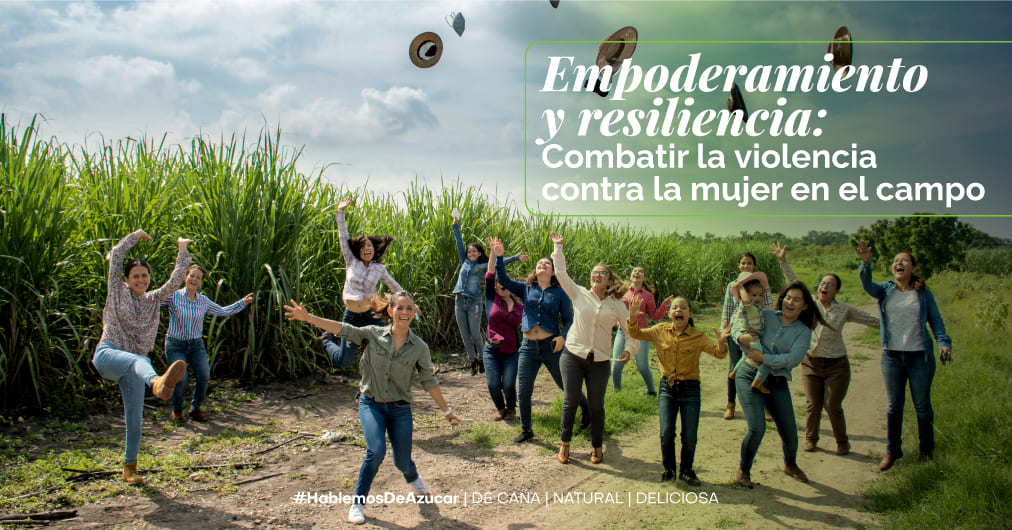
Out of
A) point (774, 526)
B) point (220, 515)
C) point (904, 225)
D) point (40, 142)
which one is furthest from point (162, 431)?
point (904, 225)

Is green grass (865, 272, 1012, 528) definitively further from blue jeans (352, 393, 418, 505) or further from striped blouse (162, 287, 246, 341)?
striped blouse (162, 287, 246, 341)

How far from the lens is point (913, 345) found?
5.27 metres

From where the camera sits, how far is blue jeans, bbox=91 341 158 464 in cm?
434

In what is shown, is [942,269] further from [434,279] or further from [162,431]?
[162,431]

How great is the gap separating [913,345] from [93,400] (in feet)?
27.3

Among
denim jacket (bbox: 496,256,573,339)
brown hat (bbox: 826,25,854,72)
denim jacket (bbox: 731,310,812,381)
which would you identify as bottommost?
denim jacket (bbox: 731,310,812,381)

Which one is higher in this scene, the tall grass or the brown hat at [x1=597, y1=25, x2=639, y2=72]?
the brown hat at [x1=597, y1=25, x2=639, y2=72]

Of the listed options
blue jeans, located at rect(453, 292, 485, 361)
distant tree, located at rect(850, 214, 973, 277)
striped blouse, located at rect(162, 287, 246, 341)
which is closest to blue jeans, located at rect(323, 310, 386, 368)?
striped blouse, located at rect(162, 287, 246, 341)

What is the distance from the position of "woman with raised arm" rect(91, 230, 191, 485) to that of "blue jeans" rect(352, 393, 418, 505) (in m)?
1.54

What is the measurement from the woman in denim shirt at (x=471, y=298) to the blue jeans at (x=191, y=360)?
3576mm

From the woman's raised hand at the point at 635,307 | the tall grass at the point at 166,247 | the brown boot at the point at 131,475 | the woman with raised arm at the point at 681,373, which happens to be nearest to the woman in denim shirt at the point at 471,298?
the tall grass at the point at 166,247

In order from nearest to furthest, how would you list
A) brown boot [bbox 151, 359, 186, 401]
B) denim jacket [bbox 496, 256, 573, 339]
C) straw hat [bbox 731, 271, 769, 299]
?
brown boot [bbox 151, 359, 186, 401] < straw hat [bbox 731, 271, 769, 299] < denim jacket [bbox 496, 256, 573, 339]

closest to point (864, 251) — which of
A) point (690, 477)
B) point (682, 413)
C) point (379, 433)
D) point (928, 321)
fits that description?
point (928, 321)

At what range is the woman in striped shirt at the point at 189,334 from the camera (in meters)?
6.08
